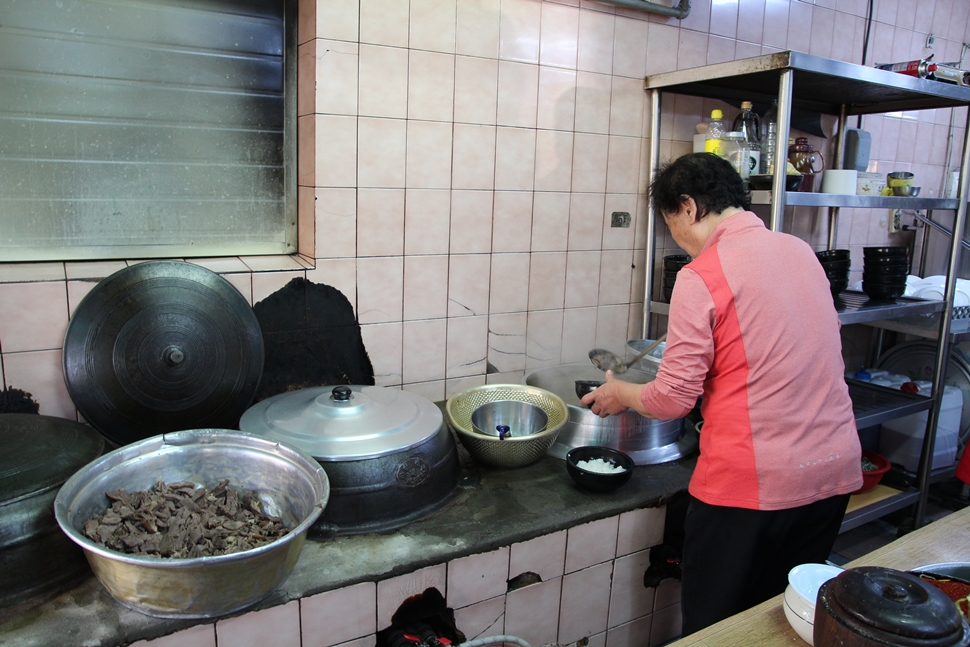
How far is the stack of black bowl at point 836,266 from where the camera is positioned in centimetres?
303

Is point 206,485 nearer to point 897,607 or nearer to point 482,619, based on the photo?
point 482,619

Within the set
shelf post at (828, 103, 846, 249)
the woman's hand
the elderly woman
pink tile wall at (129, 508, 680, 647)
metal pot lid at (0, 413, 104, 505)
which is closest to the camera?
metal pot lid at (0, 413, 104, 505)

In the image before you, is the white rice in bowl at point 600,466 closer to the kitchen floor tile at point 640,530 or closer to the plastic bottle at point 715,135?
the kitchen floor tile at point 640,530

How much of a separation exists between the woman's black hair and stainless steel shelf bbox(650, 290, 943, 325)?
104 cm

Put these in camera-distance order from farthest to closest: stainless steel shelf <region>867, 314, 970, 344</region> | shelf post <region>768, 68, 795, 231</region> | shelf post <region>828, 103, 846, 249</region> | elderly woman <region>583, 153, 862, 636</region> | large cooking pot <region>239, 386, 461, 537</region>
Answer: shelf post <region>828, 103, 846, 249</region>, stainless steel shelf <region>867, 314, 970, 344</region>, shelf post <region>768, 68, 795, 231</region>, large cooking pot <region>239, 386, 461, 537</region>, elderly woman <region>583, 153, 862, 636</region>

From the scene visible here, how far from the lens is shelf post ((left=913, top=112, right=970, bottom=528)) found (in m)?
3.25

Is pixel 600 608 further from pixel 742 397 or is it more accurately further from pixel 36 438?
pixel 36 438

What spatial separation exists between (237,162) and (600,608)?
1979 millimetres

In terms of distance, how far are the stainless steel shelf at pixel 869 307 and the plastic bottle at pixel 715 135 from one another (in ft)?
2.29

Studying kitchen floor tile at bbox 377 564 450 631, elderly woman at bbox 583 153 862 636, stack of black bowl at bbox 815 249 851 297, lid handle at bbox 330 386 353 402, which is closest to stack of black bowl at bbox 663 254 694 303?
stack of black bowl at bbox 815 249 851 297

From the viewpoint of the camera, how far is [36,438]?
1736 millimetres

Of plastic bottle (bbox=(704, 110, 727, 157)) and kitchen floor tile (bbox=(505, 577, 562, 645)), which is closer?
kitchen floor tile (bbox=(505, 577, 562, 645))

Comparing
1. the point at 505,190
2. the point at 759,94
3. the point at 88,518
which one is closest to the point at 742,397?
the point at 505,190

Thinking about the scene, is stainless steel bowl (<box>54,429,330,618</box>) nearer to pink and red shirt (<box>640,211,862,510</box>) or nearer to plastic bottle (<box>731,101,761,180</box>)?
pink and red shirt (<box>640,211,862,510</box>)
